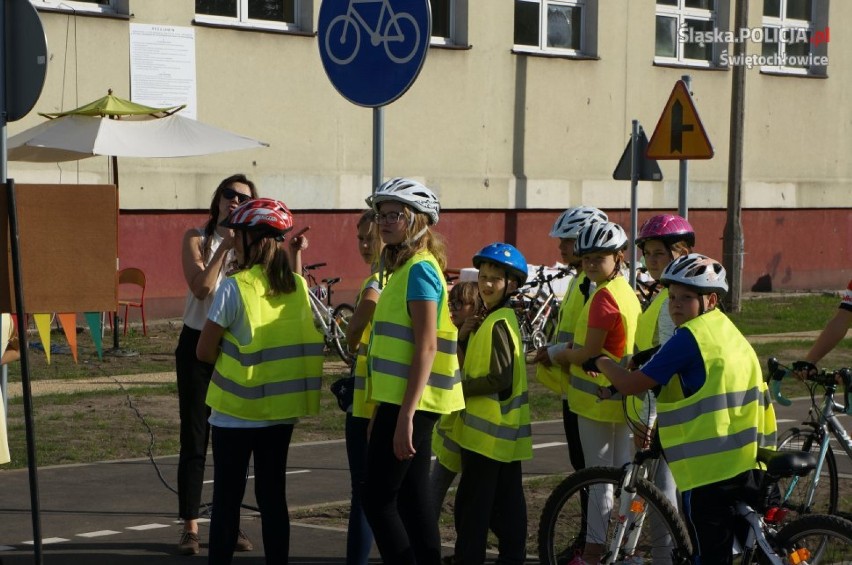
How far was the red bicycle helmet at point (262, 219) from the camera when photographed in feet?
20.1

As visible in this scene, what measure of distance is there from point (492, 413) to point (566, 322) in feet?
2.73

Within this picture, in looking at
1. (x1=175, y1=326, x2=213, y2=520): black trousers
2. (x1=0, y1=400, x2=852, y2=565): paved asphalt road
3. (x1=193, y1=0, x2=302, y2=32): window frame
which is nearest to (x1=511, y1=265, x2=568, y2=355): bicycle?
(x1=193, y1=0, x2=302, y2=32): window frame

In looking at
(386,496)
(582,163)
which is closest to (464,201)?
(582,163)

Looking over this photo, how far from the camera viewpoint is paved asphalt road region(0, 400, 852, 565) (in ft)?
23.7

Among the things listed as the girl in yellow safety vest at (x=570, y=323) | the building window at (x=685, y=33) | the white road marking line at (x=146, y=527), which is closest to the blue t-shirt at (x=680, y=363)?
the girl in yellow safety vest at (x=570, y=323)

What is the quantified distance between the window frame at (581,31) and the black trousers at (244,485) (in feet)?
55.9

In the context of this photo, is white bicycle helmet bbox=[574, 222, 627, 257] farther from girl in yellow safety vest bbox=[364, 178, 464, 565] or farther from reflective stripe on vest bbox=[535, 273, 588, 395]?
girl in yellow safety vest bbox=[364, 178, 464, 565]

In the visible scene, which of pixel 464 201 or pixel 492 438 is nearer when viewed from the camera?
pixel 492 438

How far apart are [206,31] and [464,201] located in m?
4.89

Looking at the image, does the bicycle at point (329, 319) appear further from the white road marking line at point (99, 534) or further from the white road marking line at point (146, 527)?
the white road marking line at point (99, 534)

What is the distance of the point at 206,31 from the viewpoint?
18734 millimetres

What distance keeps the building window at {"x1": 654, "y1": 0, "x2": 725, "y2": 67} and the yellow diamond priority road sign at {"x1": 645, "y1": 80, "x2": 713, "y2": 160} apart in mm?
12026

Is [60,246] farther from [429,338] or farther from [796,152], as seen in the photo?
[796,152]

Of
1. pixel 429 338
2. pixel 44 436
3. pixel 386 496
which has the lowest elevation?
pixel 44 436
